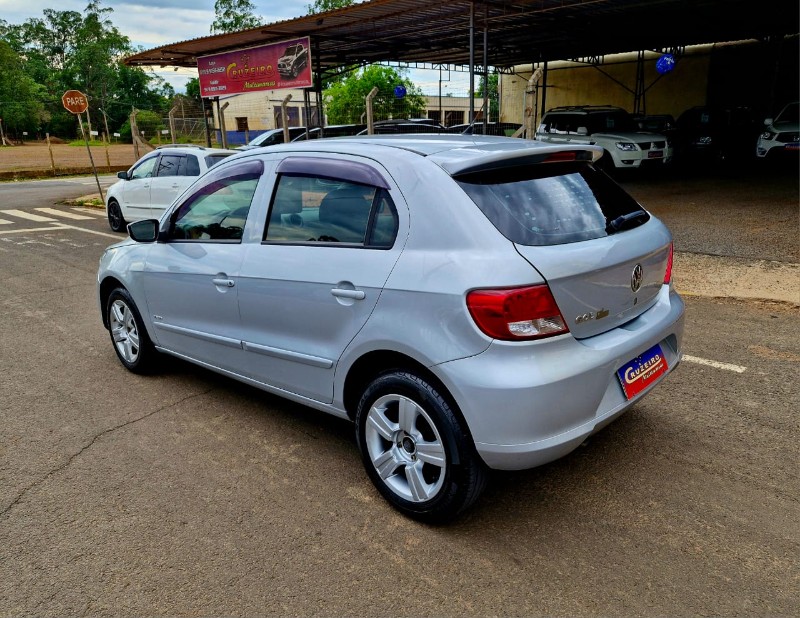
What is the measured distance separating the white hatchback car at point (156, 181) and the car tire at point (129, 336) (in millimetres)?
6407

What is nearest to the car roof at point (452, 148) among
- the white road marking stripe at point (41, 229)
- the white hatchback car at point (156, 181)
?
the white hatchback car at point (156, 181)

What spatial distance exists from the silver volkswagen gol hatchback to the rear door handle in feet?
0.05

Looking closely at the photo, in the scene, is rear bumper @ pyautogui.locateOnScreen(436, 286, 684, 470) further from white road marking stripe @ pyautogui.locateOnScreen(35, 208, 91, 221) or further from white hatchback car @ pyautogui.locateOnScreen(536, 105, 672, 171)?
white road marking stripe @ pyautogui.locateOnScreen(35, 208, 91, 221)

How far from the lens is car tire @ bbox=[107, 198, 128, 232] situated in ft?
41.8

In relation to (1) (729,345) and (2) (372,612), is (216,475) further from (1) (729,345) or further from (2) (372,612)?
(1) (729,345)

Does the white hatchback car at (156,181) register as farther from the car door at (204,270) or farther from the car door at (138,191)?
the car door at (204,270)

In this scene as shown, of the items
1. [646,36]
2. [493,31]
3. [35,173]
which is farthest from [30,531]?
[35,173]

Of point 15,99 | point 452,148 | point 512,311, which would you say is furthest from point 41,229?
point 15,99

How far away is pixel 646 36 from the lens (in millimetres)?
20000

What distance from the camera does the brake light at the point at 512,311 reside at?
8.32 ft

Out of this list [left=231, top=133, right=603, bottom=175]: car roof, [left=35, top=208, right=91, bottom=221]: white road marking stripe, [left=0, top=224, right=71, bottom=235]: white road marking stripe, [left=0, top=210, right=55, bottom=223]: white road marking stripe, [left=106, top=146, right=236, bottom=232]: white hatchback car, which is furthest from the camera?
[left=35, top=208, right=91, bottom=221]: white road marking stripe

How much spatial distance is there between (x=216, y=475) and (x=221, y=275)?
3.82ft

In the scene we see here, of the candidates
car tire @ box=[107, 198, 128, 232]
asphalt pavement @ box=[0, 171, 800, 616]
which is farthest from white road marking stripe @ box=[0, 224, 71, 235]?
asphalt pavement @ box=[0, 171, 800, 616]

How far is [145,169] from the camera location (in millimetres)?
12047
